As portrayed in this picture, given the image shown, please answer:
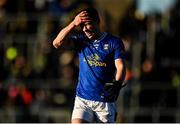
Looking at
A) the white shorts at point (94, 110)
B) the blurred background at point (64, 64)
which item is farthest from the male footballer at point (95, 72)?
the blurred background at point (64, 64)

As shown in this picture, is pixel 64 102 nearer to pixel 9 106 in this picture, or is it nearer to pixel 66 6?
pixel 9 106

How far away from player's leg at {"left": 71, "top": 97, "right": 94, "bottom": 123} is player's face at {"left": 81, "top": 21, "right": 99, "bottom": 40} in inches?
34.9

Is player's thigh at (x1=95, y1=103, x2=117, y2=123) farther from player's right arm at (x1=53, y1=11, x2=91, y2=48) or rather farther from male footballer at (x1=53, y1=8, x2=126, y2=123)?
player's right arm at (x1=53, y1=11, x2=91, y2=48)

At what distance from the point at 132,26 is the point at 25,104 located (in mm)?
3105

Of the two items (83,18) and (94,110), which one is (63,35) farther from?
(94,110)

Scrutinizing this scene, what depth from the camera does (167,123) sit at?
16.1m

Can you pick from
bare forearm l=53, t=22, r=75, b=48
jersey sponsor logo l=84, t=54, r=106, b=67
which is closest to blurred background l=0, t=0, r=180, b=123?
bare forearm l=53, t=22, r=75, b=48

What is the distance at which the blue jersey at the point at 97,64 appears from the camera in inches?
382

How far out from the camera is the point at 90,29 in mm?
9570

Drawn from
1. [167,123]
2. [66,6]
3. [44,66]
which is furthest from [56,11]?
[167,123]

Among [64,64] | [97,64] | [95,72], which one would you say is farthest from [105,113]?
[64,64]

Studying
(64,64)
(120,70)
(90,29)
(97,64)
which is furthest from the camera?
(64,64)

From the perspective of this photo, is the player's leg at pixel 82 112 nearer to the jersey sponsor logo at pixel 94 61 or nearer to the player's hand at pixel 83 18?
the jersey sponsor logo at pixel 94 61

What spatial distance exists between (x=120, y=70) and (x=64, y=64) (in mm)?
7186
